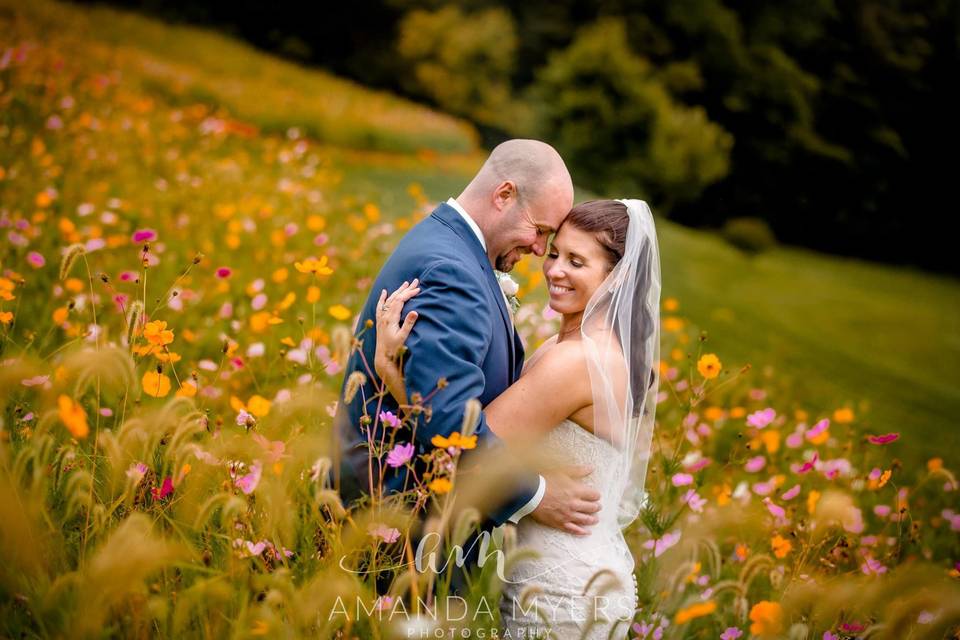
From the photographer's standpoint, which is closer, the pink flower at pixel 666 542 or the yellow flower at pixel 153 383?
the yellow flower at pixel 153 383

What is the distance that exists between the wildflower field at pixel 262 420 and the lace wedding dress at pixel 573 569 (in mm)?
197

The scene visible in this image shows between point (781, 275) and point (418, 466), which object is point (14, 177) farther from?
point (781, 275)

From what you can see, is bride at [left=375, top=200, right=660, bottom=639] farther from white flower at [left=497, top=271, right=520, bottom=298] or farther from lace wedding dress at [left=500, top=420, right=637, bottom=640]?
white flower at [left=497, top=271, right=520, bottom=298]

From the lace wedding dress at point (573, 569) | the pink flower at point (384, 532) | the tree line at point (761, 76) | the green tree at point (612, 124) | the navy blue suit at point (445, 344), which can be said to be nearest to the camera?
the pink flower at point (384, 532)

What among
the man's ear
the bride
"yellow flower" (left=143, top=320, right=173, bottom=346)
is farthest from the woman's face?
"yellow flower" (left=143, top=320, right=173, bottom=346)

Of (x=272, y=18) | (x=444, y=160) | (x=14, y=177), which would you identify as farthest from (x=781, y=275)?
(x=14, y=177)

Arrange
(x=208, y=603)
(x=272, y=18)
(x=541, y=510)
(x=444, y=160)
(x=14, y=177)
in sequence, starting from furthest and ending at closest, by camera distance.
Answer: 1. (x=272, y=18)
2. (x=444, y=160)
3. (x=14, y=177)
4. (x=541, y=510)
5. (x=208, y=603)

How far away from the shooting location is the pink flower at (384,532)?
2010 mm

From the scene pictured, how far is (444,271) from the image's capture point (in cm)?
243


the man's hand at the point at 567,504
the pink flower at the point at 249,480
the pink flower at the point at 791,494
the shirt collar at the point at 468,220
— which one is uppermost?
the shirt collar at the point at 468,220

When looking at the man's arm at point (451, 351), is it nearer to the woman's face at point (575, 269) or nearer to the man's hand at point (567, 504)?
the man's hand at point (567, 504)

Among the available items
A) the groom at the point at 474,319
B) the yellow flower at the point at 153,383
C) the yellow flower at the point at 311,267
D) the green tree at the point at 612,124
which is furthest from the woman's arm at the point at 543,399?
the green tree at the point at 612,124

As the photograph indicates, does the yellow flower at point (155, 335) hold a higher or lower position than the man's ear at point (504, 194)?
lower

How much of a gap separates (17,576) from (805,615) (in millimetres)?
2134
